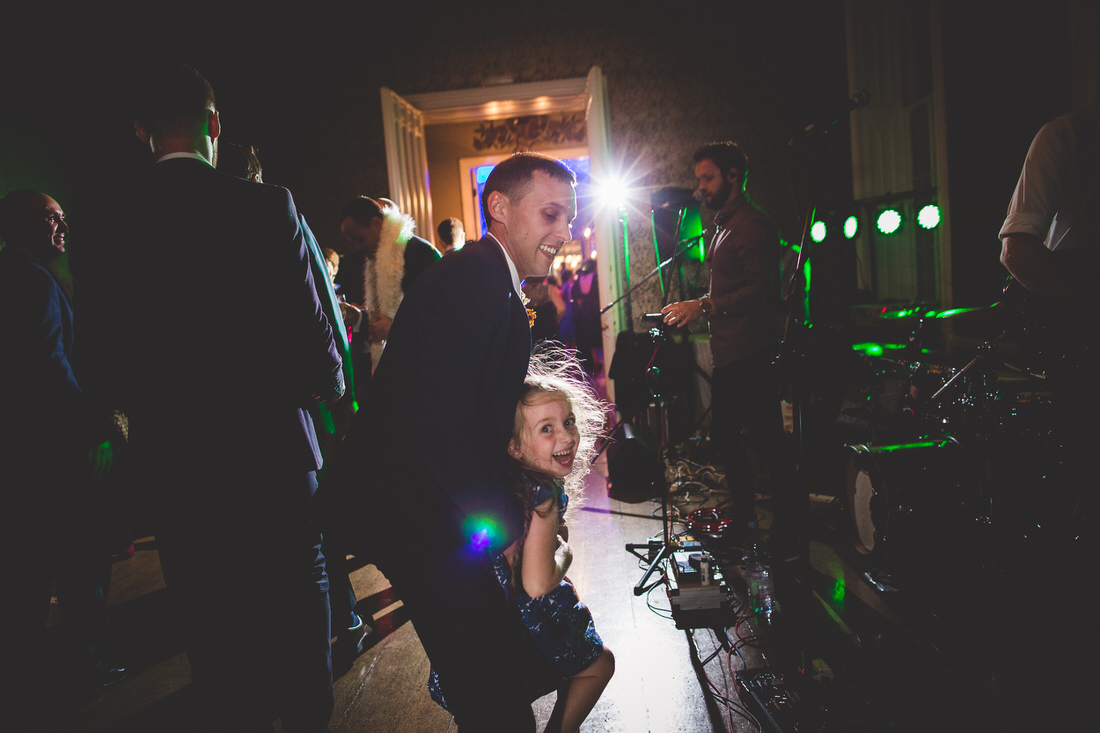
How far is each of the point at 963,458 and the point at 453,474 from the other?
6.89 ft

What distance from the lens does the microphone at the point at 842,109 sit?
1.47 m

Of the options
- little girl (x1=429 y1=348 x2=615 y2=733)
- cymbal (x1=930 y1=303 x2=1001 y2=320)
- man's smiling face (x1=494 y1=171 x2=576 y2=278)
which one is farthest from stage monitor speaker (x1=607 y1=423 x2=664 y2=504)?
man's smiling face (x1=494 y1=171 x2=576 y2=278)

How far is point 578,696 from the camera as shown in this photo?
1.29 meters

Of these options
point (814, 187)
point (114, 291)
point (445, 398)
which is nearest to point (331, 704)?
point (445, 398)

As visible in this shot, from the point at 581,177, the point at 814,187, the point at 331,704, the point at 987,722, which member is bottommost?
the point at 987,722

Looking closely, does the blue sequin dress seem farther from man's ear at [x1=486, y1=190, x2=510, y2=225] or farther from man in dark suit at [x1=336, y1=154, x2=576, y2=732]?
man's ear at [x1=486, y1=190, x2=510, y2=225]

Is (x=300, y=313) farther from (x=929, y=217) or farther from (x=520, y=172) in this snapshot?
(x=929, y=217)

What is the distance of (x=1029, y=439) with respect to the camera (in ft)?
6.15

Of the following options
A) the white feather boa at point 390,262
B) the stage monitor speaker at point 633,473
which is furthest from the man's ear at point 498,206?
the stage monitor speaker at point 633,473

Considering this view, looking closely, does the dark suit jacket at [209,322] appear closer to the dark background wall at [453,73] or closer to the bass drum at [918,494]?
the bass drum at [918,494]

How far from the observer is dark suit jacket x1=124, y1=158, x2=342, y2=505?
1.22 meters

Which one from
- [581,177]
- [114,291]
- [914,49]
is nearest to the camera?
[114,291]

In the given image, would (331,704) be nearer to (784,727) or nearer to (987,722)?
(784,727)

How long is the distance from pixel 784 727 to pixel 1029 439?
1.31 metres
